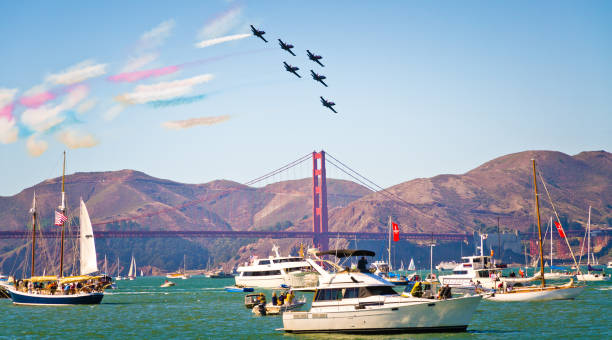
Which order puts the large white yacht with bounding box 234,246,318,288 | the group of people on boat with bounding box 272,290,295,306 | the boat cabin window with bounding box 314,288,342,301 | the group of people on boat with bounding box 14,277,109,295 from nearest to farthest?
the boat cabin window with bounding box 314,288,342,301 → the group of people on boat with bounding box 272,290,295,306 → the group of people on boat with bounding box 14,277,109,295 → the large white yacht with bounding box 234,246,318,288

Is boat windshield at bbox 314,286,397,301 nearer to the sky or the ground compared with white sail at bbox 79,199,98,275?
nearer to the ground

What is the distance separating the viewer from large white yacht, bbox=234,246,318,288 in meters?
99.3

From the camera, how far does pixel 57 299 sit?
72062mm

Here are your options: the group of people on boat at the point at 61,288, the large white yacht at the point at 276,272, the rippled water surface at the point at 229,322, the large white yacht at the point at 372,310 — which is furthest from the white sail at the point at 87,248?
the large white yacht at the point at 372,310

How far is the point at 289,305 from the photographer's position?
183 feet

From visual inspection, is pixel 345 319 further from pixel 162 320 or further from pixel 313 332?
pixel 162 320

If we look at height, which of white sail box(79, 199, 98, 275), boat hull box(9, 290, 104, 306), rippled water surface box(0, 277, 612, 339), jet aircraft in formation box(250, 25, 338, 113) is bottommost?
rippled water surface box(0, 277, 612, 339)

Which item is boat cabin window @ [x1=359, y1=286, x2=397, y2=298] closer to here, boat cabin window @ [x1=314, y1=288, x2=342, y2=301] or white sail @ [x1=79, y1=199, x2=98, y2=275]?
boat cabin window @ [x1=314, y1=288, x2=342, y2=301]

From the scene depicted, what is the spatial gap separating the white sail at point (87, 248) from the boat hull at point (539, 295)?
44042 millimetres

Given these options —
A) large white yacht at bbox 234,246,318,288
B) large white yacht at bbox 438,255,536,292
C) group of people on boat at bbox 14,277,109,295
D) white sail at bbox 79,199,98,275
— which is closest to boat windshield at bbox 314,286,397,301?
large white yacht at bbox 438,255,536,292

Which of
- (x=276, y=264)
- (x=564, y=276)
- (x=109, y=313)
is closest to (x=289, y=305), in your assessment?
(x=109, y=313)

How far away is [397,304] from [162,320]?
26405 millimetres

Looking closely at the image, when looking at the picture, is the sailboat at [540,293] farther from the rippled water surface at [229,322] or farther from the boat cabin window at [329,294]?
the boat cabin window at [329,294]

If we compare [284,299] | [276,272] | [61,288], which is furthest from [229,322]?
[276,272]
